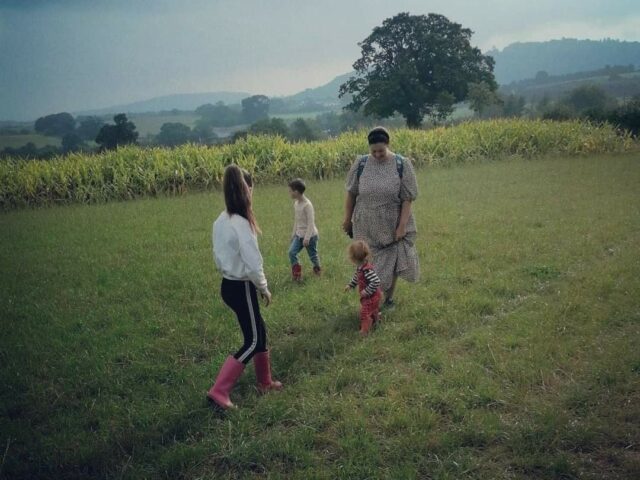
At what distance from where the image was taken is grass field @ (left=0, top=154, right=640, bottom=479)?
3.40 m

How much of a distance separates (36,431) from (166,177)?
12886mm

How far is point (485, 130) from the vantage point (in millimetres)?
21625

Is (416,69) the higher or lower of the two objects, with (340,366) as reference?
higher

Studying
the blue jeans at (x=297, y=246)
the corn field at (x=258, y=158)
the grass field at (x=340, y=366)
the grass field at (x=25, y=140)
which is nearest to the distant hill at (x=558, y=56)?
the corn field at (x=258, y=158)

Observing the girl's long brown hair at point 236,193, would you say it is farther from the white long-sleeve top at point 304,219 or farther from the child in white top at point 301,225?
the white long-sleeve top at point 304,219

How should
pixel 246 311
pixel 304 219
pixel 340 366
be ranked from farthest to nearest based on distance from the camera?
pixel 304 219 → pixel 340 366 → pixel 246 311

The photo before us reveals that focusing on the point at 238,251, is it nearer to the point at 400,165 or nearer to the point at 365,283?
the point at 365,283

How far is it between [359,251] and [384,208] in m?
0.63

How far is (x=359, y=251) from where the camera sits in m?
5.19

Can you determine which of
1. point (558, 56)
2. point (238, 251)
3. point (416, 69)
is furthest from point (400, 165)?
point (558, 56)

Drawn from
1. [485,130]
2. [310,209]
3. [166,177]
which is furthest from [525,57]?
[310,209]

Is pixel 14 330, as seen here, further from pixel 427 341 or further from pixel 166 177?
pixel 166 177

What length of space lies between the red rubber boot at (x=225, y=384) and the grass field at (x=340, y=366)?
0.14 metres

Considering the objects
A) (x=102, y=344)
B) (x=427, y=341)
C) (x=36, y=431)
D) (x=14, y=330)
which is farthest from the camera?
(x=14, y=330)
